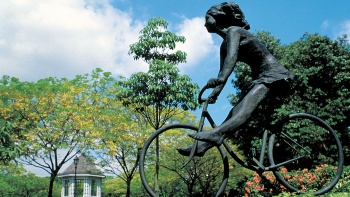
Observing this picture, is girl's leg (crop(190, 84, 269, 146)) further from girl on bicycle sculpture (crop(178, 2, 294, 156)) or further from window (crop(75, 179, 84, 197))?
window (crop(75, 179, 84, 197))

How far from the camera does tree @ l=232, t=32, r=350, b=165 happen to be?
2391cm

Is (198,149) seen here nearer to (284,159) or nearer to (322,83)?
(284,159)

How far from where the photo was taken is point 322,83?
83.1ft

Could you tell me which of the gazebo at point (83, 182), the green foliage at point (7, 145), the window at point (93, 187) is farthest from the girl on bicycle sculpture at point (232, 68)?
the window at point (93, 187)

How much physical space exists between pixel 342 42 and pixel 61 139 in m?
18.3

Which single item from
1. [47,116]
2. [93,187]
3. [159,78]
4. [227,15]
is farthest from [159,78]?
[93,187]

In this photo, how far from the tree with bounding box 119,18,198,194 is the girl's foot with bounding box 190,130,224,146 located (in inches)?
662

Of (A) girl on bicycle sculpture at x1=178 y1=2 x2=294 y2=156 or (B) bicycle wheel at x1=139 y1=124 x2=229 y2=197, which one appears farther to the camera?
(B) bicycle wheel at x1=139 y1=124 x2=229 y2=197

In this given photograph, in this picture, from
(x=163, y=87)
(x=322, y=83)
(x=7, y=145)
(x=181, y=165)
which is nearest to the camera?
(x=7, y=145)

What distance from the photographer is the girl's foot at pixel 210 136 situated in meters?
4.28

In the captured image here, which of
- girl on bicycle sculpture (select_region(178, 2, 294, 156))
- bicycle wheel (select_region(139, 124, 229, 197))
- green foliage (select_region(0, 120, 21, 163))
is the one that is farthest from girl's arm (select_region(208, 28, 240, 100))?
bicycle wheel (select_region(139, 124, 229, 197))

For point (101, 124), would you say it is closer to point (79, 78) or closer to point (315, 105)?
point (79, 78)

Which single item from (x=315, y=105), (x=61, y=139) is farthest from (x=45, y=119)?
(x=315, y=105)

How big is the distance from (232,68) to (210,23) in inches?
30.8
